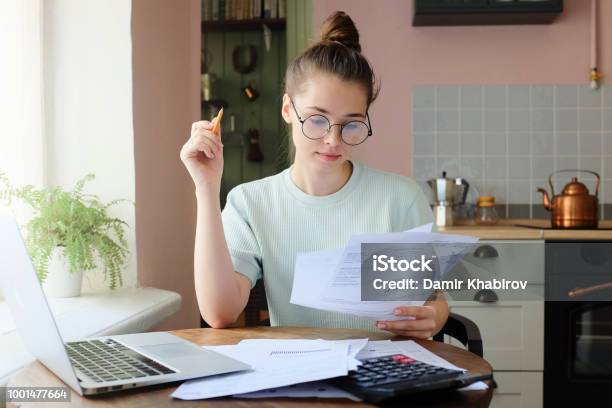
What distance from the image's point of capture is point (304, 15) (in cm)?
351

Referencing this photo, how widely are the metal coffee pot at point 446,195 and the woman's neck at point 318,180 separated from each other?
1.59 metres

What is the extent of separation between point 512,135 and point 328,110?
7.06 ft

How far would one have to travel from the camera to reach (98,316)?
160 centimetres

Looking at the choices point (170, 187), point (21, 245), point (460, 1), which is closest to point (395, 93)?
point (460, 1)

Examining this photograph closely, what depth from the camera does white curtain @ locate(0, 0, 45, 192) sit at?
189 cm

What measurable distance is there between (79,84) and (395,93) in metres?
1.78

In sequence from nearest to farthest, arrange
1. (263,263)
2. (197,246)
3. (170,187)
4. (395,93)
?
1. (197,246)
2. (263,263)
3. (170,187)
4. (395,93)

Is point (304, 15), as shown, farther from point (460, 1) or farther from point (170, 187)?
point (170, 187)

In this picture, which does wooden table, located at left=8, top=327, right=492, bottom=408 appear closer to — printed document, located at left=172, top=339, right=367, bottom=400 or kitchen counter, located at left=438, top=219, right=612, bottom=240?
printed document, located at left=172, top=339, right=367, bottom=400

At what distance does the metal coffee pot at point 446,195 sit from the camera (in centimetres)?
311

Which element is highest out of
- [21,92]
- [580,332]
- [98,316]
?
[21,92]

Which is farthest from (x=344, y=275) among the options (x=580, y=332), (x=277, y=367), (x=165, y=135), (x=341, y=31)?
(x=580, y=332)

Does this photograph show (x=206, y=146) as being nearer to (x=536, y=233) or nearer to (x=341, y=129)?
(x=341, y=129)

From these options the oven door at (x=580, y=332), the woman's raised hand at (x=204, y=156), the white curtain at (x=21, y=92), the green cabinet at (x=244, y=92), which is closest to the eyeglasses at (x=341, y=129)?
the woman's raised hand at (x=204, y=156)
